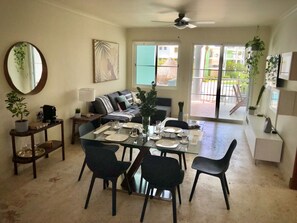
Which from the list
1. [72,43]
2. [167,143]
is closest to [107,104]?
[72,43]

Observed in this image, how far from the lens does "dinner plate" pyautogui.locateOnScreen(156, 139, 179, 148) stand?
116 inches

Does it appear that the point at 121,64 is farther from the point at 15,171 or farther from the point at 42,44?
the point at 15,171

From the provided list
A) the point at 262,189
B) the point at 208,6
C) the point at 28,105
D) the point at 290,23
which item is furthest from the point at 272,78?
the point at 28,105

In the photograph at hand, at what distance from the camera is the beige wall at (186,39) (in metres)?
6.48

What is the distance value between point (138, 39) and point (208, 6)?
3.53 m

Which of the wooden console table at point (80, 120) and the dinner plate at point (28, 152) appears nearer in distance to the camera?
the dinner plate at point (28, 152)

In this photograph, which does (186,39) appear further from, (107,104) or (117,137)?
(117,137)

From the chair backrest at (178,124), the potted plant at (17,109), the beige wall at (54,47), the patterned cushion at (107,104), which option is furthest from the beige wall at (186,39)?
the potted plant at (17,109)

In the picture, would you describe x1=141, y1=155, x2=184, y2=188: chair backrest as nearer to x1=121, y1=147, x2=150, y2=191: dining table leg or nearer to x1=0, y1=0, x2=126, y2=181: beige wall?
x1=121, y1=147, x2=150, y2=191: dining table leg

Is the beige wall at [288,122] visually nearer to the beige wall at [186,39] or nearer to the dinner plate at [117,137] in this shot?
the beige wall at [186,39]

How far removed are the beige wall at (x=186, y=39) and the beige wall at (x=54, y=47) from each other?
4.72 ft

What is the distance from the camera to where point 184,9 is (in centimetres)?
434

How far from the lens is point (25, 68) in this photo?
12.3 feet

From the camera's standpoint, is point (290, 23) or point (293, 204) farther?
point (290, 23)
